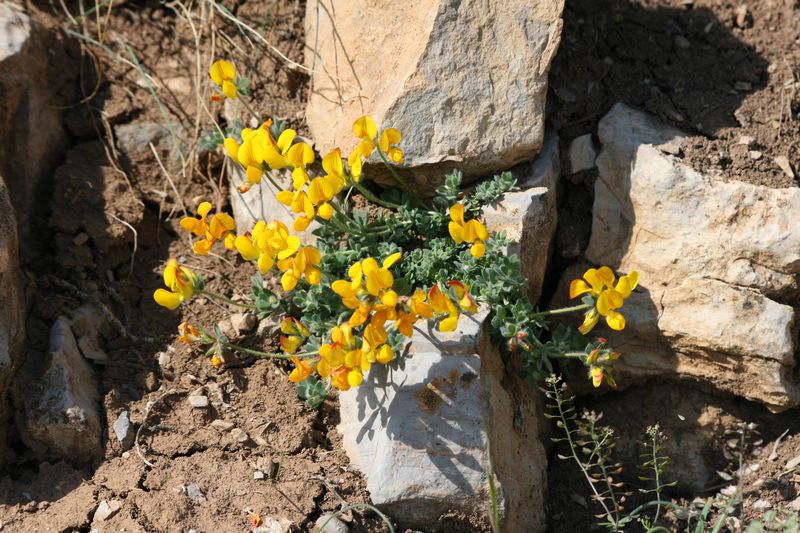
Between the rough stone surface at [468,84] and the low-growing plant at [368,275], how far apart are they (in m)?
0.13

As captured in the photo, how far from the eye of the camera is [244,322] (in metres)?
4.12

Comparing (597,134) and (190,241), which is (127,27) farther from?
(597,134)

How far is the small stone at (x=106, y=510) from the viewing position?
341 cm

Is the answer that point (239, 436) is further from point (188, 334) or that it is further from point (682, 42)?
point (682, 42)

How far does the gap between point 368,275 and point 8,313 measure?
151cm

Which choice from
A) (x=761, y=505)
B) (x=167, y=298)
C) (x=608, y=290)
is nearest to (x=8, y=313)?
(x=167, y=298)

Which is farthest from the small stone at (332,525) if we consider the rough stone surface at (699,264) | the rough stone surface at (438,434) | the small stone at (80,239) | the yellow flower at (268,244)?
the small stone at (80,239)

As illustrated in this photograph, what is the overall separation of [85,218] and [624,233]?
101 inches

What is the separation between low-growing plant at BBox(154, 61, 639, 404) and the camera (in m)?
3.41

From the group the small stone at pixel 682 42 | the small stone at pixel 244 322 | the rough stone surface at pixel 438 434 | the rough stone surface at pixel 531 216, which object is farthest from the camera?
the small stone at pixel 682 42

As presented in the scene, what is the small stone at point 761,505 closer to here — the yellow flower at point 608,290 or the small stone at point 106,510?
the yellow flower at point 608,290

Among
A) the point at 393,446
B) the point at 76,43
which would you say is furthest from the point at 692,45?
the point at 76,43

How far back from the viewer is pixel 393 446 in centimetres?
355

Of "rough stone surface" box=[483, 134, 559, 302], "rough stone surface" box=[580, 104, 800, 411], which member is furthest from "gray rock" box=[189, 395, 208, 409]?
"rough stone surface" box=[580, 104, 800, 411]
